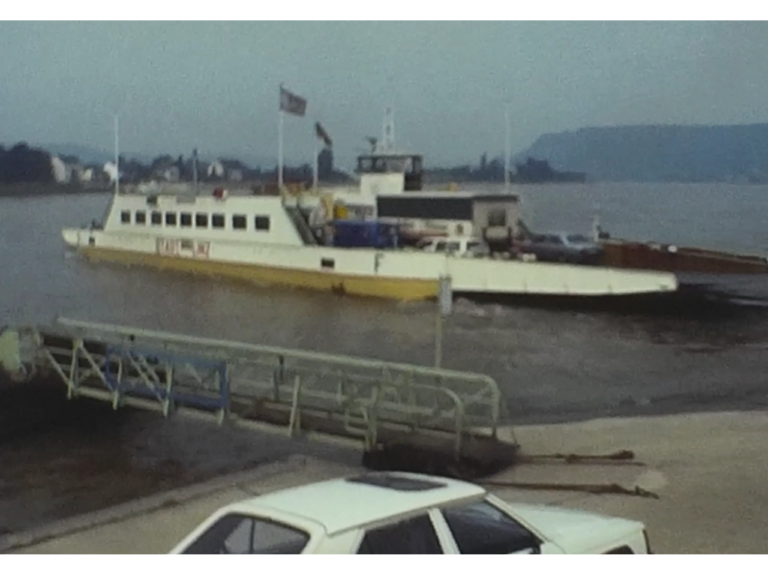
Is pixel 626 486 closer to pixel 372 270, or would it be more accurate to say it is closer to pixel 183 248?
pixel 372 270

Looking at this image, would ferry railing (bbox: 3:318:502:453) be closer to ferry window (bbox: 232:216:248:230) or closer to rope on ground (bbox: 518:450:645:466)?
rope on ground (bbox: 518:450:645:466)

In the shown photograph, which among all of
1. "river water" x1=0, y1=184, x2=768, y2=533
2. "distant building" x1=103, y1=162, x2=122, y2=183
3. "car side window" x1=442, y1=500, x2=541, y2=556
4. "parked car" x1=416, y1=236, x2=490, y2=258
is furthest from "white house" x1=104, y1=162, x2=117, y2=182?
"car side window" x1=442, y1=500, x2=541, y2=556

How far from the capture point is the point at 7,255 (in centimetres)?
564

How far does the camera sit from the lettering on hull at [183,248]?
231 inches

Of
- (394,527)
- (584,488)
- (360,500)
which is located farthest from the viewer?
(584,488)

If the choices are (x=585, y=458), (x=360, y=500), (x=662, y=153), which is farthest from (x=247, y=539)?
(x=662, y=153)

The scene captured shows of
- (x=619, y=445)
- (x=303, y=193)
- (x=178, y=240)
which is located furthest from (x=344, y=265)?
(x=619, y=445)

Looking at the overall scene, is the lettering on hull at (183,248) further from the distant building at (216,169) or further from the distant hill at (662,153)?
the distant hill at (662,153)

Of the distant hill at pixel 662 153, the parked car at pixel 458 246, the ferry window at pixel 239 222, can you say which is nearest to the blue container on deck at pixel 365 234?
the parked car at pixel 458 246

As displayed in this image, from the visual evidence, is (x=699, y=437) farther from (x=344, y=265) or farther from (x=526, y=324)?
(x=344, y=265)

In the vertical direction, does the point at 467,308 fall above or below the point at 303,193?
below

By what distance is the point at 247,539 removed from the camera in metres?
3.32

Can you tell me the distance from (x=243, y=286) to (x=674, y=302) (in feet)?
6.35

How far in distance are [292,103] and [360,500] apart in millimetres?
2560
